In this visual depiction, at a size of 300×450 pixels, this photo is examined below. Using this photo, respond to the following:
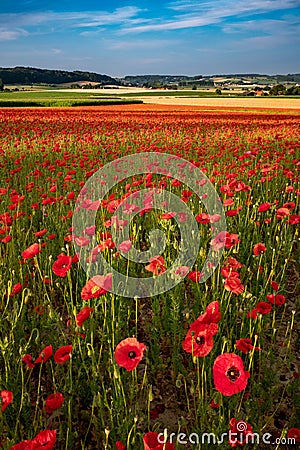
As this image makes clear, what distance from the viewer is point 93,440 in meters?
1.92

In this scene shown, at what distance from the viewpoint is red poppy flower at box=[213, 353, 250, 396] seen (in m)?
1.23

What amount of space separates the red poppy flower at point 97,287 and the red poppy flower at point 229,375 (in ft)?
2.13

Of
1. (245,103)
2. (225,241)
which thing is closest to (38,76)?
(245,103)

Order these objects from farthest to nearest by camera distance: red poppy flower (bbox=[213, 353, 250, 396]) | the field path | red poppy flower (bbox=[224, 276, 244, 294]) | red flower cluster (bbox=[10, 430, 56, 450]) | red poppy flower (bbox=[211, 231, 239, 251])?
the field path → red poppy flower (bbox=[211, 231, 239, 251]) → red poppy flower (bbox=[224, 276, 244, 294]) → red poppy flower (bbox=[213, 353, 250, 396]) → red flower cluster (bbox=[10, 430, 56, 450])

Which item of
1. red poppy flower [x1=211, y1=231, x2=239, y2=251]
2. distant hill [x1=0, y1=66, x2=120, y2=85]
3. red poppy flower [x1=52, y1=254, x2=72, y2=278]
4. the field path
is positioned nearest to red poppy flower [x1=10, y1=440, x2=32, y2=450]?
red poppy flower [x1=52, y1=254, x2=72, y2=278]

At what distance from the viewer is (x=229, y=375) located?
1.36m

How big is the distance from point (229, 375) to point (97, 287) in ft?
2.42

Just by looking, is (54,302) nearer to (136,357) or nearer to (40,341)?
(40,341)

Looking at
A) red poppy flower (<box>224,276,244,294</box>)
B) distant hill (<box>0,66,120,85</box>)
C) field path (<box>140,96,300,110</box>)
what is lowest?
red poppy flower (<box>224,276,244,294</box>)

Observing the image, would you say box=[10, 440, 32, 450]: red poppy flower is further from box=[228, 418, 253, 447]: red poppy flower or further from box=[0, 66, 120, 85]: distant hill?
box=[0, 66, 120, 85]: distant hill

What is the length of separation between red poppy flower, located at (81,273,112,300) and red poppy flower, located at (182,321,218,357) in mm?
456

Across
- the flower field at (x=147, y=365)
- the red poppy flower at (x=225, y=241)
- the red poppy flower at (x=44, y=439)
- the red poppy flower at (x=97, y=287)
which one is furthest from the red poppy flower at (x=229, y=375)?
the red poppy flower at (x=225, y=241)

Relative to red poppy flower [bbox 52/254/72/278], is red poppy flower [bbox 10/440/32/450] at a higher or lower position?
lower

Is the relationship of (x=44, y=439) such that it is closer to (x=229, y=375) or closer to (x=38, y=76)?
(x=229, y=375)
